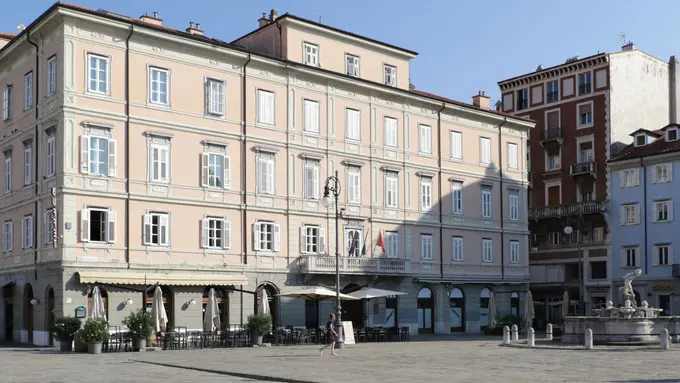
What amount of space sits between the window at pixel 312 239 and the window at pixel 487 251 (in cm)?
1429

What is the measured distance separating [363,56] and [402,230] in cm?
1078

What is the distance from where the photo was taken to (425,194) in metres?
56.7

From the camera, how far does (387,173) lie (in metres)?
54.3

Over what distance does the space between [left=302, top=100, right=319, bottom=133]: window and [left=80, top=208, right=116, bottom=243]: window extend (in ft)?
42.7

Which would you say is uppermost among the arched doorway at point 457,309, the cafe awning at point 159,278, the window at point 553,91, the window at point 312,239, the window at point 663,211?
the window at point 553,91

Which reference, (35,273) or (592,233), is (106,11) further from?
(592,233)

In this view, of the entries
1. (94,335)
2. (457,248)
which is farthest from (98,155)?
(457,248)

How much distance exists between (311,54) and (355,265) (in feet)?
39.9

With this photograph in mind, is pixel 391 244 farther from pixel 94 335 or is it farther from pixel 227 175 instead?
pixel 94 335

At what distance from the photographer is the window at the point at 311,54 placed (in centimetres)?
5069

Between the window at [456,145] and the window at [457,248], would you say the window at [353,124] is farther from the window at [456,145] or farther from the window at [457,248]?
the window at [457,248]

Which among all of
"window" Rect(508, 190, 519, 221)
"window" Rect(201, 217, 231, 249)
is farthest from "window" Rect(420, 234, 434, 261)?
"window" Rect(201, 217, 231, 249)

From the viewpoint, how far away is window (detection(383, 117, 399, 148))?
5472cm

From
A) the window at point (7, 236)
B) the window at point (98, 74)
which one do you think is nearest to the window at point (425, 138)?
the window at point (98, 74)
